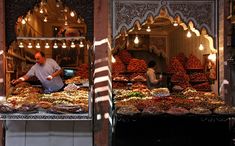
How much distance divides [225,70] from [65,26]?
675 cm

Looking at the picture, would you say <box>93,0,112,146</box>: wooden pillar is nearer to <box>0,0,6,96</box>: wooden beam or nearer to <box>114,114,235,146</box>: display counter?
<box>114,114,235,146</box>: display counter

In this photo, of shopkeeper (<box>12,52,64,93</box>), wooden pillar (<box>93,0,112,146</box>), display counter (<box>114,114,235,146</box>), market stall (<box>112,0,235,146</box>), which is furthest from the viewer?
shopkeeper (<box>12,52,64,93</box>)

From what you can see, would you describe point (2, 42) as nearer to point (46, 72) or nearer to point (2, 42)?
point (2, 42)

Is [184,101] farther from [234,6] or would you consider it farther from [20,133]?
[20,133]

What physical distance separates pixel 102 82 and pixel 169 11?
71.5 inches

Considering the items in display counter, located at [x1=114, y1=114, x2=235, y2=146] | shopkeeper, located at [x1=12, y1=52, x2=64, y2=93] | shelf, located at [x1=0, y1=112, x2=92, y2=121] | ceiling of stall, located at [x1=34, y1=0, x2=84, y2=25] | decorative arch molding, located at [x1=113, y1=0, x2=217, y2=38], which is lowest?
display counter, located at [x1=114, y1=114, x2=235, y2=146]

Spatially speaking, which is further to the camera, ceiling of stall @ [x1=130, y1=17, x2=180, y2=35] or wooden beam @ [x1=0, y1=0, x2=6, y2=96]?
ceiling of stall @ [x1=130, y1=17, x2=180, y2=35]

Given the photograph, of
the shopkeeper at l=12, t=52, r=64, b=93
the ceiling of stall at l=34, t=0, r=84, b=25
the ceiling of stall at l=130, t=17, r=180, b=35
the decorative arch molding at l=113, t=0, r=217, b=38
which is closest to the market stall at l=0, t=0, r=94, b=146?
the shopkeeper at l=12, t=52, r=64, b=93

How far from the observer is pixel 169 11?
7766mm

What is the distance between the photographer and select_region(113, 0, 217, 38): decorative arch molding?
7.76 meters

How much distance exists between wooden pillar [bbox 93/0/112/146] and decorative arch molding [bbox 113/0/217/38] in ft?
1.09

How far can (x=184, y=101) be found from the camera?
7.75m

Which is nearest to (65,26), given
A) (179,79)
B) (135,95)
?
(179,79)

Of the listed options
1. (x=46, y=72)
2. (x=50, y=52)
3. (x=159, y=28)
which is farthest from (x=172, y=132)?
(x=159, y=28)
